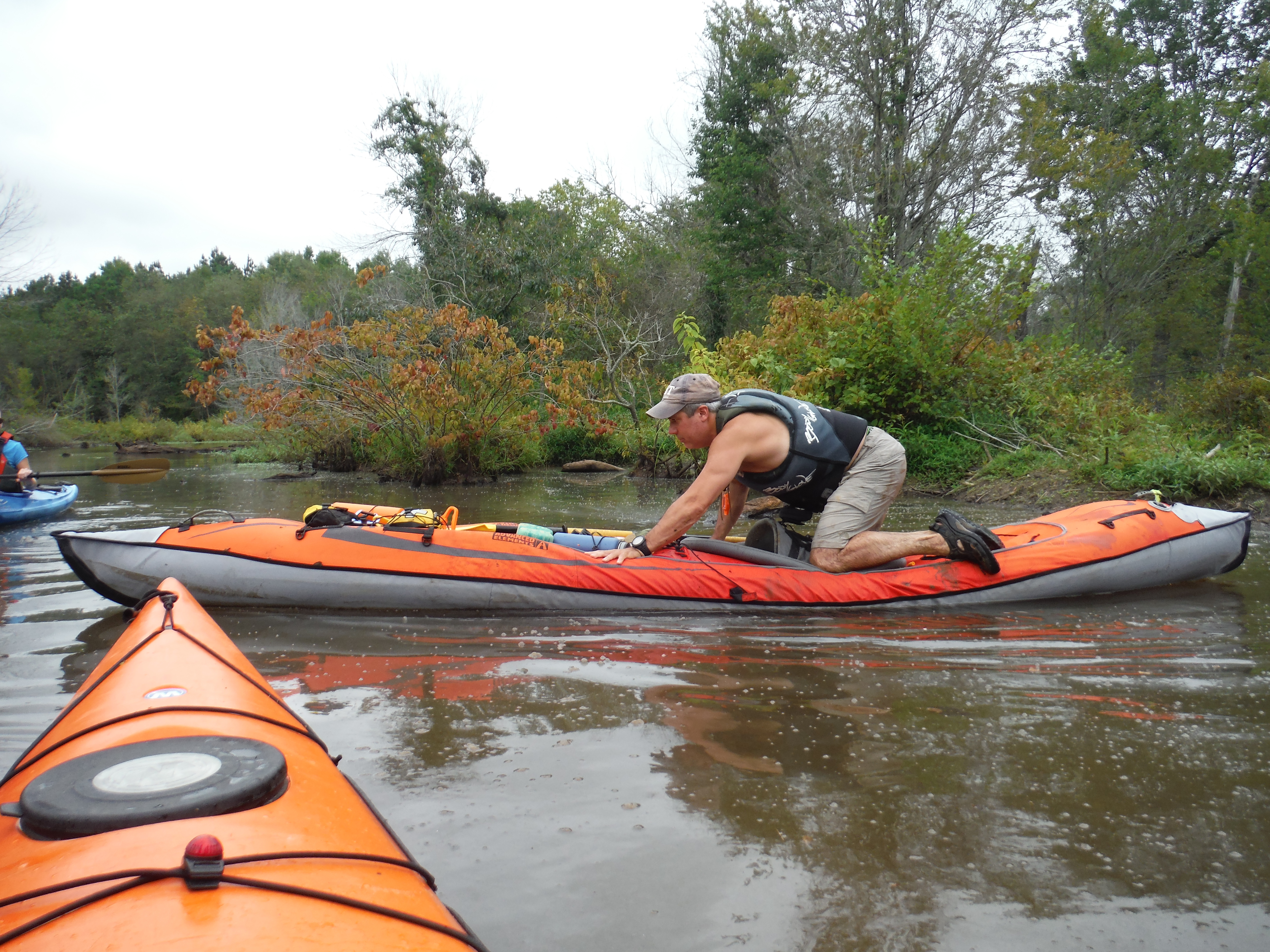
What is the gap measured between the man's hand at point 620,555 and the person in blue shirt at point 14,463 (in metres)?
6.96

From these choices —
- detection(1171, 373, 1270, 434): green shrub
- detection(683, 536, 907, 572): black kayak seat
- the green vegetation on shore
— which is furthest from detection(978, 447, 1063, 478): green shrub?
detection(683, 536, 907, 572): black kayak seat

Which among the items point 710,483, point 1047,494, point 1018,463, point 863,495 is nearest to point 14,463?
point 710,483

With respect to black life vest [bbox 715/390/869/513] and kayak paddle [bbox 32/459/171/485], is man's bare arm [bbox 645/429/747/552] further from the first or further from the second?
kayak paddle [bbox 32/459/171/485]

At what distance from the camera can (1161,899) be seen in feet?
5.58

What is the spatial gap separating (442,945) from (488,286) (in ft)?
60.1

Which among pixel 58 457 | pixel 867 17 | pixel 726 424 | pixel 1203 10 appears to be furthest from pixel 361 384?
A: pixel 1203 10

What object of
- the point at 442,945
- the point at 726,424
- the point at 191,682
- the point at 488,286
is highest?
the point at 488,286

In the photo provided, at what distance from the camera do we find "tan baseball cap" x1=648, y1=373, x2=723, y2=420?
4.34 m

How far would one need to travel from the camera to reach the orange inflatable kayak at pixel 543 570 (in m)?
4.34

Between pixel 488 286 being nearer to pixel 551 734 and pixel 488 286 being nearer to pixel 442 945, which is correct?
pixel 551 734

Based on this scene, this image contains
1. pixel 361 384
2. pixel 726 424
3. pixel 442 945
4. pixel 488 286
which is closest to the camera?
pixel 442 945

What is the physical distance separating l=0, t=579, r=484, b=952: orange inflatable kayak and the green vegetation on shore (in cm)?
799

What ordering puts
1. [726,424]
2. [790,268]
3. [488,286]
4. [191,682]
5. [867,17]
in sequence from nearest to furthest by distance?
[191,682], [726,424], [867,17], [488,286], [790,268]

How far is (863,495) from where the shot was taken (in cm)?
453
